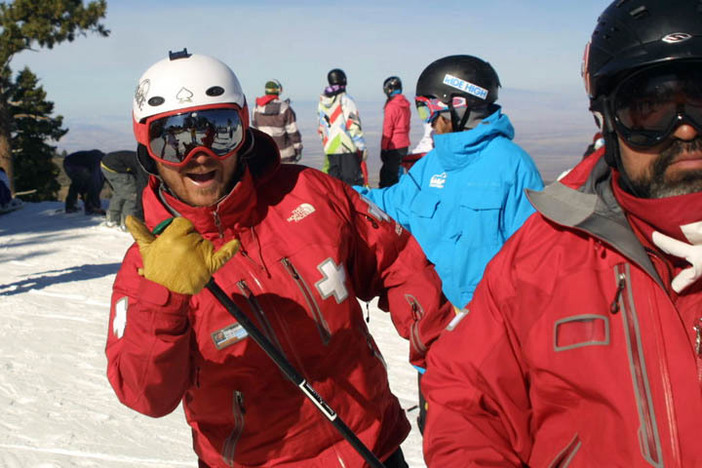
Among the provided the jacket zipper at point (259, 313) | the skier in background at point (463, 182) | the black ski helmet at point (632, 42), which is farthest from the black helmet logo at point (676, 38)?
the skier in background at point (463, 182)

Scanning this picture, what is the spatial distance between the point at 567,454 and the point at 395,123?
38.6 feet

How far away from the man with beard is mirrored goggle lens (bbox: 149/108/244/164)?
1.14m

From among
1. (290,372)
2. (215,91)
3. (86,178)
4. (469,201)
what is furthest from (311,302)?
(86,178)

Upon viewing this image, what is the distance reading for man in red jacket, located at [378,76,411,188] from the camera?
13.1 meters

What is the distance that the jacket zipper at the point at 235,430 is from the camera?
2469 millimetres

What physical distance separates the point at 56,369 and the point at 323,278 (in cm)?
480

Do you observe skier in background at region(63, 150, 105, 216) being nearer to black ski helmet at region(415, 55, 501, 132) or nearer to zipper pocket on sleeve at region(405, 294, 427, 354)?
black ski helmet at region(415, 55, 501, 132)

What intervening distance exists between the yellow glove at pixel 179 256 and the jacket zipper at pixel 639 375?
1165 millimetres

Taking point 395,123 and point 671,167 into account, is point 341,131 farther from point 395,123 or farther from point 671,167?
point 671,167

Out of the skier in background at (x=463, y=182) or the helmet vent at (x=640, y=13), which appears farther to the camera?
the skier in background at (x=463, y=182)

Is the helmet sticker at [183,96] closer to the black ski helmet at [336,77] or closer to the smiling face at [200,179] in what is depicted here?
the smiling face at [200,179]

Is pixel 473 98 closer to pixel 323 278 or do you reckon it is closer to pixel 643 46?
pixel 323 278

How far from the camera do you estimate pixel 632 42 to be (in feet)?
5.61

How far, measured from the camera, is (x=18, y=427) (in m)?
5.26
